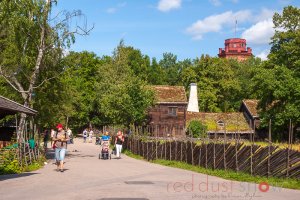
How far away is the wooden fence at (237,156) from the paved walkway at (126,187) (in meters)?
1.25

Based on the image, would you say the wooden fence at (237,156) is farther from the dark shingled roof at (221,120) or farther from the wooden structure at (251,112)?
the wooden structure at (251,112)

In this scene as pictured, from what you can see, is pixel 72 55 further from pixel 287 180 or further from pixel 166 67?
pixel 166 67

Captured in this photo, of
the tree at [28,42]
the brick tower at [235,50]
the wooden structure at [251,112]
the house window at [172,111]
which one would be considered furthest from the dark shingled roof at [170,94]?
the brick tower at [235,50]

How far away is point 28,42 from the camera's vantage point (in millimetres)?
26547

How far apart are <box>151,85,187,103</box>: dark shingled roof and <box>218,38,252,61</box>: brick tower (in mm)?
73171

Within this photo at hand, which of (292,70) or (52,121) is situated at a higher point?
(292,70)

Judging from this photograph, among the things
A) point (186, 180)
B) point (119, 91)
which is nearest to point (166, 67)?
point (119, 91)

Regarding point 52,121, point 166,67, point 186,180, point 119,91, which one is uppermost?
point 166,67

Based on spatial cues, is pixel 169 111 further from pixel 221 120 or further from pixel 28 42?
pixel 28 42

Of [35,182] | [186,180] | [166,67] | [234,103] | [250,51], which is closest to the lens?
[35,182]

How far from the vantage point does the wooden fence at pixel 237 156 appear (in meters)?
15.9

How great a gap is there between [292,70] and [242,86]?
40.1 metres

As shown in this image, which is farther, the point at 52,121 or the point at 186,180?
the point at 52,121

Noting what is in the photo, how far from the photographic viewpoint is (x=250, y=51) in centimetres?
13438
